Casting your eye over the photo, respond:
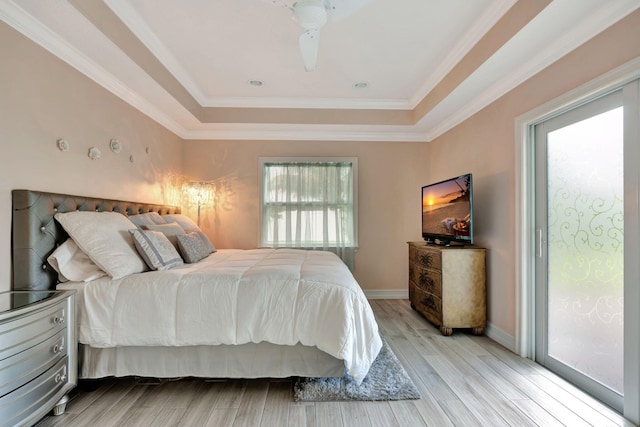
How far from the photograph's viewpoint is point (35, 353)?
60.2 inches

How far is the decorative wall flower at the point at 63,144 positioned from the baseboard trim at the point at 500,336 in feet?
12.5

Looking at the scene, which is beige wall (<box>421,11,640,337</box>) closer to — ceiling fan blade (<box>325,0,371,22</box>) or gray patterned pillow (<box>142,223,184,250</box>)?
ceiling fan blade (<box>325,0,371,22</box>)

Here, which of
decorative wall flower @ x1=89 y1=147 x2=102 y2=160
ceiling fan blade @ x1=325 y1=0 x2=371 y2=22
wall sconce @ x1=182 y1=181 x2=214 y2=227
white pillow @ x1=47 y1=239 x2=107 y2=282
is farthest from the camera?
wall sconce @ x1=182 y1=181 x2=214 y2=227

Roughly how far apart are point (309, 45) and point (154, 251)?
177 cm

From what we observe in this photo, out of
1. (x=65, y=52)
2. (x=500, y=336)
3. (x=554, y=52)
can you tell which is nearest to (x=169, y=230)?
(x=65, y=52)

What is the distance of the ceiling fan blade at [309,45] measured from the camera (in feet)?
5.99

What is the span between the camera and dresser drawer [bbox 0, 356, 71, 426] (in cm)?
138

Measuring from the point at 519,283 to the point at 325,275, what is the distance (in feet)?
5.51

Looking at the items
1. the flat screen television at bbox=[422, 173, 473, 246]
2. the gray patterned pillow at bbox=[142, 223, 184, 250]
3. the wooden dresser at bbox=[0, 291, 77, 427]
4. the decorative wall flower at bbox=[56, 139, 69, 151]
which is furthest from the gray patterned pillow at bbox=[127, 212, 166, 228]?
the flat screen television at bbox=[422, 173, 473, 246]

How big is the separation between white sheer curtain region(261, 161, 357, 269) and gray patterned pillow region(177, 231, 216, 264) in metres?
1.32

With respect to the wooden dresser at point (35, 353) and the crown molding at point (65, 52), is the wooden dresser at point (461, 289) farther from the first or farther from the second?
the crown molding at point (65, 52)

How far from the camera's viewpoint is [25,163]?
6.24ft

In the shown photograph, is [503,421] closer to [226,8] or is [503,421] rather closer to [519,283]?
[519,283]

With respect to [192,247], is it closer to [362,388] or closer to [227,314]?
[227,314]
